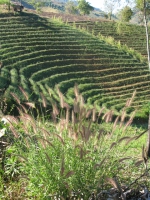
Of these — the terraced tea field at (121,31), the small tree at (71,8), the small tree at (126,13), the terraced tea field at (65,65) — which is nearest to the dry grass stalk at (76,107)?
the terraced tea field at (65,65)

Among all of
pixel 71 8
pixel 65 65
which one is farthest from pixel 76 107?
pixel 71 8

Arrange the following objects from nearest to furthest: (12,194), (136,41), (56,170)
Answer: (56,170)
(12,194)
(136,41)

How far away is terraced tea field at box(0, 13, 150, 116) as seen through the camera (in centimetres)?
1800

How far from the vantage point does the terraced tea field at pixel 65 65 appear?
Result: 18000mm

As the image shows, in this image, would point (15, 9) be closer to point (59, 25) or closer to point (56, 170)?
point (59, 25)

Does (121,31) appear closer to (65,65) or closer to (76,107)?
(65,65)

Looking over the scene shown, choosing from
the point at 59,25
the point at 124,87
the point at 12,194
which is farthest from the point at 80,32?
the point at 12,194

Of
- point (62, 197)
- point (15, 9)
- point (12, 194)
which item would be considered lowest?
point (12, 194)

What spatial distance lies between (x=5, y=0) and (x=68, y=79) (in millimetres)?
12321

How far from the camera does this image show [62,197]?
213 centimetres

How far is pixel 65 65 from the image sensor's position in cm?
2103

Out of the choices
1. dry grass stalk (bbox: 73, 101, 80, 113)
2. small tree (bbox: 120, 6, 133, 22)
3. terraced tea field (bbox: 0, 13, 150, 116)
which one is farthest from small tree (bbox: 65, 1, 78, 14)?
dry grass stalk (bbox: 73, 101, 80, 113)

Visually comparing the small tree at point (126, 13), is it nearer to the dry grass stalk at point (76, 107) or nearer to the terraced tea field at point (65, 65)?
the terraced tea field at point (65, 65)

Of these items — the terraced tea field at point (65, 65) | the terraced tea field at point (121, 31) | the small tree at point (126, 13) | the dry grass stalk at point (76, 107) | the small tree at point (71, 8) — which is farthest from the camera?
the small tree at point (71, 8)
